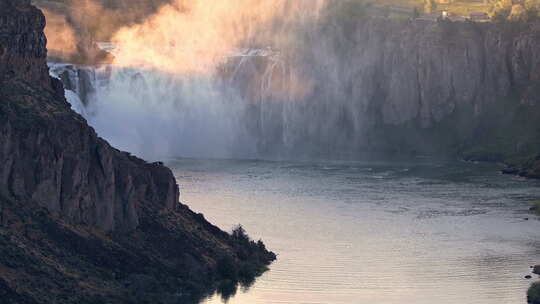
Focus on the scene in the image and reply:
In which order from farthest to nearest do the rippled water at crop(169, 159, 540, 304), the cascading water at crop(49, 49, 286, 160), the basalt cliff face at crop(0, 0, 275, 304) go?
the cascading water at crop(49, 49, 286, 160), the rippled water at crop(169, 159, 540, 304), the basalt cliff face at crop(0, 0, 275, 304)

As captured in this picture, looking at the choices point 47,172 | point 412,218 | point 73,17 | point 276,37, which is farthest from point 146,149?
point 47,172

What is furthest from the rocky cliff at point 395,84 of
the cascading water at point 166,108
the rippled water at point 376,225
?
the rippled water at point 376,225

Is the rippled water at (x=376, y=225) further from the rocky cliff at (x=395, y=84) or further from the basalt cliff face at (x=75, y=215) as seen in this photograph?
the rocky cliff at (x=395, y=84)

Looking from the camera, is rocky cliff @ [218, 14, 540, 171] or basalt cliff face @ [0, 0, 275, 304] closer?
basalt cliff face @ [0, 0, 275, 304]

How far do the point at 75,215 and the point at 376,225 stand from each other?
22.1 m

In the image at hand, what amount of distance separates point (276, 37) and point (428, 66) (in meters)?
10.7

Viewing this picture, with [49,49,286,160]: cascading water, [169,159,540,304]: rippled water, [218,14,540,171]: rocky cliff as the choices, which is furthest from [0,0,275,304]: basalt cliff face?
[218,14,540,171]: rocky cliff

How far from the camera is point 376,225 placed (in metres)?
81.4

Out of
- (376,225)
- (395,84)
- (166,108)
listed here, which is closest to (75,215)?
(376,225)

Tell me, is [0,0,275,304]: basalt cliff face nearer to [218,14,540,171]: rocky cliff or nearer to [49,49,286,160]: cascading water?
[49,49,286,160]: cascading water

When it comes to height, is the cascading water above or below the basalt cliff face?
below

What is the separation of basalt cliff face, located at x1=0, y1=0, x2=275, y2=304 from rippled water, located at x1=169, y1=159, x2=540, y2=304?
2.14 m

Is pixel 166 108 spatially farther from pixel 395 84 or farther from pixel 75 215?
pixel 75 215

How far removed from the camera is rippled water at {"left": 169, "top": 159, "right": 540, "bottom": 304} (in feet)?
215
